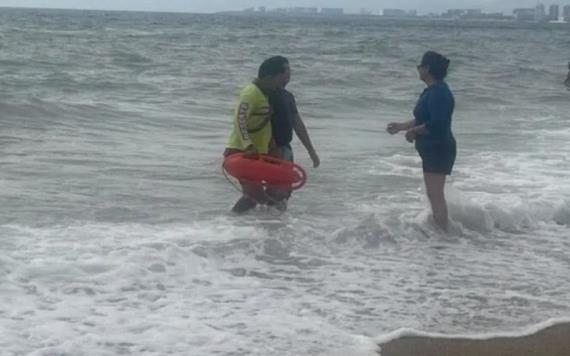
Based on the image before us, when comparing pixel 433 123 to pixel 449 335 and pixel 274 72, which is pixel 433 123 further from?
pixel 449 335

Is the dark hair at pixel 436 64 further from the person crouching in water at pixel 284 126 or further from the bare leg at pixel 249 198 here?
the bare leg at pixel 249 198

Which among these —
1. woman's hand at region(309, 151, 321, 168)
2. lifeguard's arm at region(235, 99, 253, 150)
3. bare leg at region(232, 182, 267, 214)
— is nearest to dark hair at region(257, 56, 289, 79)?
lifeguard's arm at region(235, 99, 253, 150)

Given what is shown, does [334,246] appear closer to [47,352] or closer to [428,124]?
[428,124]

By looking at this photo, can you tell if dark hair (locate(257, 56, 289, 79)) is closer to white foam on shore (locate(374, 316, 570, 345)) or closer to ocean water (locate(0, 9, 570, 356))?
ocean water (locate(0, 9, 570, 356))

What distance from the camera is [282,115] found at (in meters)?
9.19

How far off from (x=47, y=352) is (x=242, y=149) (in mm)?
3565

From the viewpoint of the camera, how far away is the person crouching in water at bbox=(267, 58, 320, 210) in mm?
9125

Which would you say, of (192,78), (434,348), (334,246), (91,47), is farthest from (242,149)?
(91,47)

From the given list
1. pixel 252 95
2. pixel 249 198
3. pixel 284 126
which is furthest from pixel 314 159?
pixel 252 95

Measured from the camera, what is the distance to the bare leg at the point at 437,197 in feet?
30.0

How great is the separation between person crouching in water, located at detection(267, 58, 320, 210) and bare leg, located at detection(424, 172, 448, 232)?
92 cm

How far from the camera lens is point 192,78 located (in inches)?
1148

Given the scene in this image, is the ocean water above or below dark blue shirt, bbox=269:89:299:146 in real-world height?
below

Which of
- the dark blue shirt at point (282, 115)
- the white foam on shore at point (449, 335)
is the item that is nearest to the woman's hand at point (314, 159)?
the dark blue shirt at point (282, 115)
